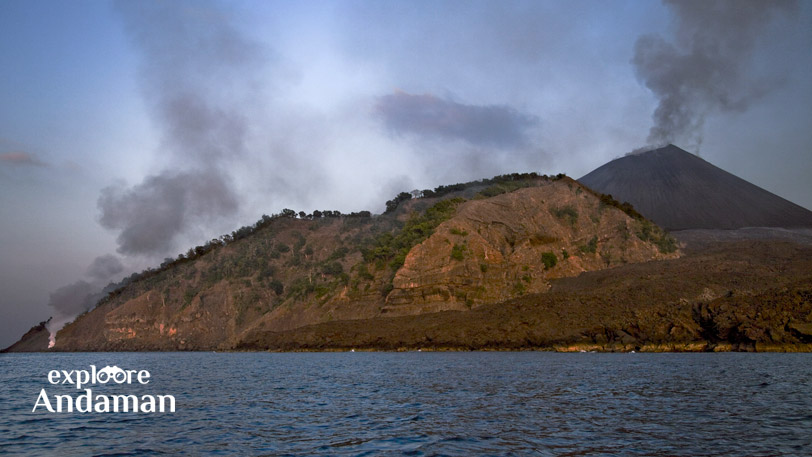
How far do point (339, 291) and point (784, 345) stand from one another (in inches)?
2813

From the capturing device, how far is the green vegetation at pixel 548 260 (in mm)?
106688

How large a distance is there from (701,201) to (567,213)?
79.3 m

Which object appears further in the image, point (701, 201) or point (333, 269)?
point (701, 201)

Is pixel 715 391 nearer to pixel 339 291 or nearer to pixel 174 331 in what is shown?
pixel 339 291

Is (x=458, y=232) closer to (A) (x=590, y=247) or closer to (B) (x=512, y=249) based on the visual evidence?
(B) (x=512, y=249)

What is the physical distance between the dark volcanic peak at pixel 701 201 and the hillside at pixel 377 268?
1713 inches

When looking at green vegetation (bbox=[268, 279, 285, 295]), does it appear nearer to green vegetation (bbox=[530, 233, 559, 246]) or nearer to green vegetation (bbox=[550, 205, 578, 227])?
green vegetation (bbox=[530, 233, 559, 246])

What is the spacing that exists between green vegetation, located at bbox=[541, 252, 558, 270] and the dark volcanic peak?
69.1 m

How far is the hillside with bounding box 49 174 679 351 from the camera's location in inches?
3920

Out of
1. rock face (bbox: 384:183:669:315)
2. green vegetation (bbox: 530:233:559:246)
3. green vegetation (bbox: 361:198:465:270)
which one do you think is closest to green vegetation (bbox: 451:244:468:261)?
rock face (bbox: 384:183:669:315)

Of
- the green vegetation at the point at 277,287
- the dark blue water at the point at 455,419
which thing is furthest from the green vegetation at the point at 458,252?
the dark blue water at the point at 455,419

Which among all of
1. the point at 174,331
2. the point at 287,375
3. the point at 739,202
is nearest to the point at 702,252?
the point at 739,202

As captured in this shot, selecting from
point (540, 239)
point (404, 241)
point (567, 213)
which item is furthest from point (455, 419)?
point (567, 213)

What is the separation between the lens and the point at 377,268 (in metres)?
112
